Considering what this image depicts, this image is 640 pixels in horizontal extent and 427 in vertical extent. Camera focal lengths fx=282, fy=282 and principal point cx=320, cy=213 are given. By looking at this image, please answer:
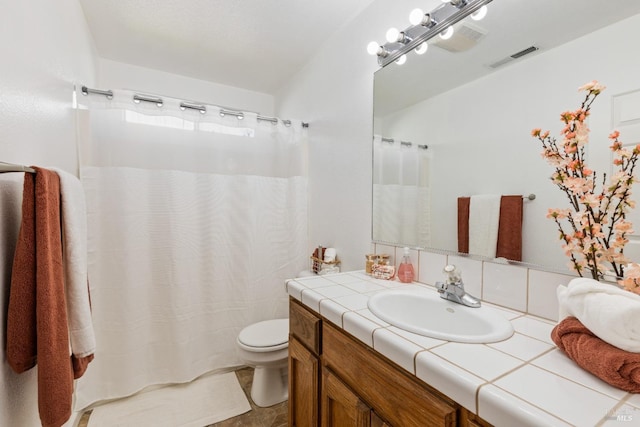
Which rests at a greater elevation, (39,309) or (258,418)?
(39,309)

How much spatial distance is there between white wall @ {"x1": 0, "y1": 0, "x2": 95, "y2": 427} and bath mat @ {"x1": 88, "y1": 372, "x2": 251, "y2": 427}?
75 centimetres

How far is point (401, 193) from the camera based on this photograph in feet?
4.80

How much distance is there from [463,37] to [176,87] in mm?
2394

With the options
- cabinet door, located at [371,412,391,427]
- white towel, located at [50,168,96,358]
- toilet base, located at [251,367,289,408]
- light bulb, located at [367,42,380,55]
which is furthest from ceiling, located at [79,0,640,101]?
toilet base, located at [251,367,289,408]

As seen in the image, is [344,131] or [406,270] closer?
[406,270]

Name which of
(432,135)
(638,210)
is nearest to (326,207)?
(432,135)

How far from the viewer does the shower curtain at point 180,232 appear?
168 cm

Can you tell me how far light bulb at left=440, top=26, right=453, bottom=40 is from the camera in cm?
120

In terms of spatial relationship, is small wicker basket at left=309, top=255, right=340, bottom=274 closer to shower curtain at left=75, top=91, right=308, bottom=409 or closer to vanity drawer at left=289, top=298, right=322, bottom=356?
shower curtain at left=75, top=91, right=308, bottom=409

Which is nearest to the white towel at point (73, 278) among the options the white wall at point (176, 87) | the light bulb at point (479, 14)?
the light bulb at point (479, 14)

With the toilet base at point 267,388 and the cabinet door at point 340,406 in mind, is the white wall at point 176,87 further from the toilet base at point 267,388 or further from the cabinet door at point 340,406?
the cabinet door at point 340,406

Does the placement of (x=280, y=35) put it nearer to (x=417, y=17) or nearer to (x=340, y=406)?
(x=417, y=17)

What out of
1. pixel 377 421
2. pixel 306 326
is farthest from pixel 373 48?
pixel 377 421

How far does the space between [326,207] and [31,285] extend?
5.07 feet
